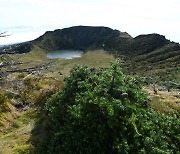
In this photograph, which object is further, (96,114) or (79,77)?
(79,77)

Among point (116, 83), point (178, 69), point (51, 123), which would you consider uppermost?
point (116, 83)

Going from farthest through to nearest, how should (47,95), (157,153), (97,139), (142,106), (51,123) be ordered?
(47,95)
(51,123)
(142,106)
(97,139)
(157,153)

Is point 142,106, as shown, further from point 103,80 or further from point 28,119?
point 28,119

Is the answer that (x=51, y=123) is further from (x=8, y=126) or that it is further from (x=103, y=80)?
(x=8, y=126)

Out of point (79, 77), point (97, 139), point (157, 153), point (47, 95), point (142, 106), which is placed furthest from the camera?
point (47, 95)

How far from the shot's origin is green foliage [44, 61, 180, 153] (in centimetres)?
1645

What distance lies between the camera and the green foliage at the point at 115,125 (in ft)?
54.0

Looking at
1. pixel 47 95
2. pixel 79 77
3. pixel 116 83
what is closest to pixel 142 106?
pixel 116 83

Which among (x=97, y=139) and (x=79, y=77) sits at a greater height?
(x=79, y=77)

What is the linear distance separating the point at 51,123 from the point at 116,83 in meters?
5.59

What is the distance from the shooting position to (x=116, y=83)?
61.8 ft

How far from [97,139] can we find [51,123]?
5634 mm

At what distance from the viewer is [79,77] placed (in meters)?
23.7

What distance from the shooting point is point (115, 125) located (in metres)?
16.8
